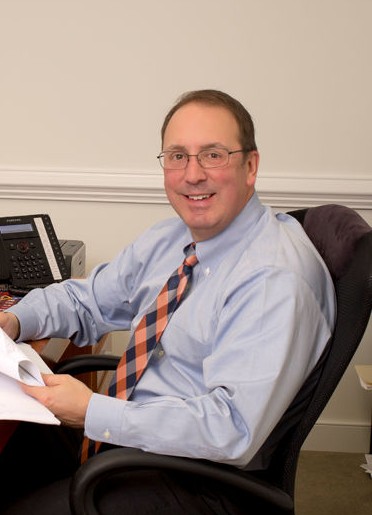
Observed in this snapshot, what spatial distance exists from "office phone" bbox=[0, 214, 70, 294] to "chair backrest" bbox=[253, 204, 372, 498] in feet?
2.85

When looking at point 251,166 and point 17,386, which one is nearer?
point 17,386

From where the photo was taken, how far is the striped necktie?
1.54m

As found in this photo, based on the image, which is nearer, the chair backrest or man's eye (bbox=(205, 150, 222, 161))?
the chair backrest

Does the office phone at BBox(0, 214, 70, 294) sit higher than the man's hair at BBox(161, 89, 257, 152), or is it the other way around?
the man's hair at BBox(161, 89, 257, 152)

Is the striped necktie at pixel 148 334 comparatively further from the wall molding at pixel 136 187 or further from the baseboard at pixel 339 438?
the baseboard at pixel 339 438

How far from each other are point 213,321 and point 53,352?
1.52 feet

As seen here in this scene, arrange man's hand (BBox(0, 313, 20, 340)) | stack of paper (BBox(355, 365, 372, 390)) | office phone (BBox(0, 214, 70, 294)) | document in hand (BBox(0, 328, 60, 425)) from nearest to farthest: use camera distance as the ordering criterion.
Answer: document in hand (BBox(0, 328, 60, 425)) → man's hand (BBox(0, 313, 20, 340)) → office phone (BBox(0, 214, 70, 294)) → stack of paper (BBox(355, 365, 372, 390))

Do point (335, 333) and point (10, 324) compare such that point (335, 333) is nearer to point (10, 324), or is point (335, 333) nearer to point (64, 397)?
point (64, 397)

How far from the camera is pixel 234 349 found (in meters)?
1.31

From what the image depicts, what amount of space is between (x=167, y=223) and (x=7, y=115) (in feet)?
3.52

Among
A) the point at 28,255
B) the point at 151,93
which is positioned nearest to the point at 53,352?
the point at 28,255

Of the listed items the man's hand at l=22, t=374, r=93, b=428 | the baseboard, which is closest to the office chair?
the man's hand at l=22, t=374, r=93, b=428

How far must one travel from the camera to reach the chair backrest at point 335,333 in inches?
50.8

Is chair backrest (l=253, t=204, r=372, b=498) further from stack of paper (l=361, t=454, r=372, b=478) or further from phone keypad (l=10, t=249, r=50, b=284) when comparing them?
stack of paper (l=361, t=454, r=372, b=478)
